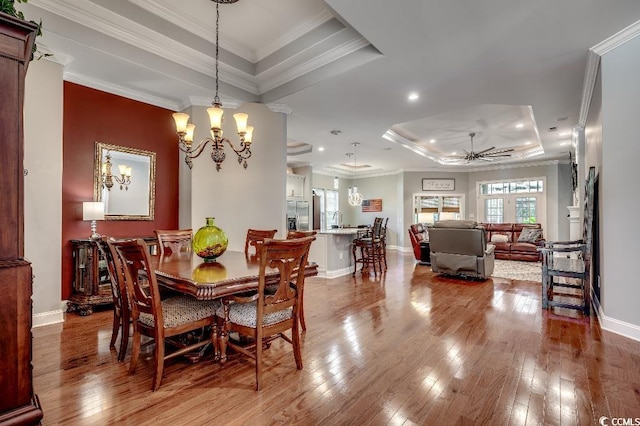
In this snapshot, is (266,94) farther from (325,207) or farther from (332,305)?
(325,207)

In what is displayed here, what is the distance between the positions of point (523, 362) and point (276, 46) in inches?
162

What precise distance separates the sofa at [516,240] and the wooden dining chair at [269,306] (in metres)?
6.33

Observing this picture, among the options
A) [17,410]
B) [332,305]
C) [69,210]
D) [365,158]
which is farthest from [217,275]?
[365,158]

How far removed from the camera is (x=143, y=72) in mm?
3582

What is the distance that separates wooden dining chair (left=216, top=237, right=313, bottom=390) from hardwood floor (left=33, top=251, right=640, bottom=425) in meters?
0.25

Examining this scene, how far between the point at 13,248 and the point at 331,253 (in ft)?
15.7

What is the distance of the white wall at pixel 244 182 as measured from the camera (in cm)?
446

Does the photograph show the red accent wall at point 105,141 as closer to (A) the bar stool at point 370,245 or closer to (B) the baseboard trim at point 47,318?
(B) the baseboard trim at point 47,318

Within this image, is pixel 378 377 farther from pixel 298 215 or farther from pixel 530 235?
pixel 530 235

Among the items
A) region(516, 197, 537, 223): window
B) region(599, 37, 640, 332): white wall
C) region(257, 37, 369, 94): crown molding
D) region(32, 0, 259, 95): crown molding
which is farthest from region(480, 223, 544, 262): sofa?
region(32, 0, 259, 95): crown molding

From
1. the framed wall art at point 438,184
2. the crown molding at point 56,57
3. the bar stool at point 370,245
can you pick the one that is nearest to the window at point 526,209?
the framed wall art at point 438,184

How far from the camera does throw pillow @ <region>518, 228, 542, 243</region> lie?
8234mm

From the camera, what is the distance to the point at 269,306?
6.88ft

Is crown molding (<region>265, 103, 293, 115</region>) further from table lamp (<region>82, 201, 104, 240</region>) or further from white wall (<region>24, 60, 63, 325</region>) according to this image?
table lamp (<region>82, 201, 104, 240</region>)
